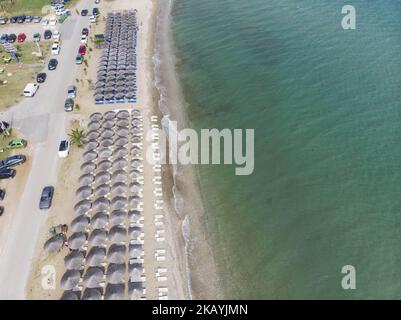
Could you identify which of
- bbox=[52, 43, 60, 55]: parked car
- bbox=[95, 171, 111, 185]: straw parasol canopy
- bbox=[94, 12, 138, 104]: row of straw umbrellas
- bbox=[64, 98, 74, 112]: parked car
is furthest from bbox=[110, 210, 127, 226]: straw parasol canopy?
bbox=[52, 43, 60, 55]: parked car

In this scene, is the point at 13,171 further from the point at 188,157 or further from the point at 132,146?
the point at 188,157

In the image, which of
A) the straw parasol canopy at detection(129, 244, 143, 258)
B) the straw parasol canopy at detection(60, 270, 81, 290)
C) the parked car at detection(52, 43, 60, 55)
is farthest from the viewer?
the parked car at detection(52, 43, 60, 55)

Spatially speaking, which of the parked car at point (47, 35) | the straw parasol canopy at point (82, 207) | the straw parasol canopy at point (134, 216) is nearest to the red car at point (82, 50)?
the parked car at point (47, 35)

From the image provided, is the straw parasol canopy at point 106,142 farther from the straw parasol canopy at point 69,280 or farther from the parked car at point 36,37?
the parked car at point 36,37

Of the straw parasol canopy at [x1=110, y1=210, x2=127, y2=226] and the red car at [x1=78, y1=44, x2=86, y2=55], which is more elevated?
the red car at [x1=78, y1=44, x2=86, y2=55]

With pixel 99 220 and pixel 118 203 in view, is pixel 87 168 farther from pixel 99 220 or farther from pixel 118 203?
pixel 99 220

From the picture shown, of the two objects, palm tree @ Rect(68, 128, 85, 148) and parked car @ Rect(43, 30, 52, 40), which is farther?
parked car @ Rect(43, 30, 52, 40)

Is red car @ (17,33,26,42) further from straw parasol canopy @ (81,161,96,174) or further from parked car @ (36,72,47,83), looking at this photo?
straw parasol canopy @ (81,161,96,174)

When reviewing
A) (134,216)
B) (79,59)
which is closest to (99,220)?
(134,216)
